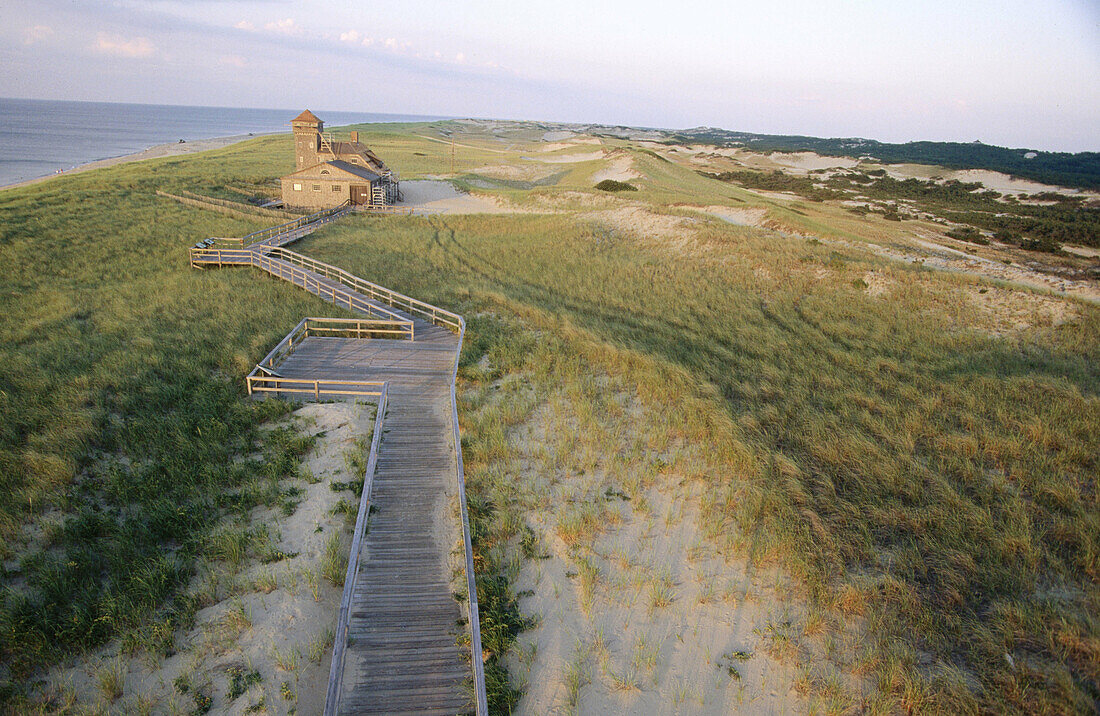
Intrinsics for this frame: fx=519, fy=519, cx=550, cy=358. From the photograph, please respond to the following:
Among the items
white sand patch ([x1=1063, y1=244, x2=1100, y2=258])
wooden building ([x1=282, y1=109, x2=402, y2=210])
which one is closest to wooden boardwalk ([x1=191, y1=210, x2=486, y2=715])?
wooden building ([x1=282, y1=109, x2=402, y2=210])

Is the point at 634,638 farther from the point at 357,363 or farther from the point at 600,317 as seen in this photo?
the point at 600,317

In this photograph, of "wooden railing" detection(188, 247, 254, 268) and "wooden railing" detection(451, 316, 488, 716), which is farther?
"wooden railing" detection(188, 247, 254, 268)

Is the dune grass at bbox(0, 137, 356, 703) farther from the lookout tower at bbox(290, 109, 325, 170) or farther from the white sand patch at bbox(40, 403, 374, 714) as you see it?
the lookout tower at bbox(290, 109, 325, 170)

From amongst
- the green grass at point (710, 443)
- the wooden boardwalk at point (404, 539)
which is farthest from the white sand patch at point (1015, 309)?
the wooden boardwalk at point (404, 539)

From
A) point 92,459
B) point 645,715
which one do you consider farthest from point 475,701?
point 92,459

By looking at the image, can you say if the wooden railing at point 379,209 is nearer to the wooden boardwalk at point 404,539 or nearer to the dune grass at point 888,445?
the dune grass at point 888,445
